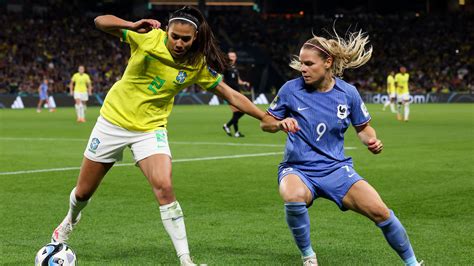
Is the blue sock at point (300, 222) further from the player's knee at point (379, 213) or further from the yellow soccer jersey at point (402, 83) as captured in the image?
the yellow soccer jersey at point (402, 83)

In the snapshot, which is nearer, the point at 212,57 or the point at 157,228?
the point at 212,57

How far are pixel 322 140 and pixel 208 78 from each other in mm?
1139

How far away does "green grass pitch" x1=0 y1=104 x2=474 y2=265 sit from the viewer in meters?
7.98

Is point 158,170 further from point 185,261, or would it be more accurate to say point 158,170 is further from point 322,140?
point 322,140

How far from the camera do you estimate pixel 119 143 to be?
7.43 m

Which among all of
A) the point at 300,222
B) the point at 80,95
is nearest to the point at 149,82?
the point at 300,222

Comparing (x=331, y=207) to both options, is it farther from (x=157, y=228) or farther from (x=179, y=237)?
(x=179, y=237)

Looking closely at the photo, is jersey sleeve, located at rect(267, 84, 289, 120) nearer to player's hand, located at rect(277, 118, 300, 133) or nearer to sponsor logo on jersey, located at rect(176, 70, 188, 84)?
player's hand, located at rect(277, 118, 300, 133)

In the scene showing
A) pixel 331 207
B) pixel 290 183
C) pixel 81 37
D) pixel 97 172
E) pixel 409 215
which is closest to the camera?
pixel 290 183

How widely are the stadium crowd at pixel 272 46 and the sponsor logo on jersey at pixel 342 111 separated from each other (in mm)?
46848

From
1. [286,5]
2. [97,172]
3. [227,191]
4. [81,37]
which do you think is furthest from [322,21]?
[97,172]

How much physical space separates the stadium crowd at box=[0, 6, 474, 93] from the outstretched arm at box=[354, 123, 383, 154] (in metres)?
46.8

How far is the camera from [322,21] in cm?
7188

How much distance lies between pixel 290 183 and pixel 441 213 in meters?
4.09
